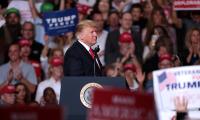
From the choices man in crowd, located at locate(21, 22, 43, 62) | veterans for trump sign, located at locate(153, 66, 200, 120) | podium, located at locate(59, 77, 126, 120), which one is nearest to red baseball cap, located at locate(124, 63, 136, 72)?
man in crowd, located at locate(21, 22, 43, 62)

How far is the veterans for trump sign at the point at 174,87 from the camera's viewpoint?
22.3ft

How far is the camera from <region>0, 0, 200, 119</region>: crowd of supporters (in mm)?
11664

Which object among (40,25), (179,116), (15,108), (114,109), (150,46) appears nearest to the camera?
(15,108)

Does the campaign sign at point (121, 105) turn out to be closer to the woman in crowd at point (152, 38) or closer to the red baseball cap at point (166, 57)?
the red baseball cap at point (166, 57)

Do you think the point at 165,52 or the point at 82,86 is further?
the point at 165,52

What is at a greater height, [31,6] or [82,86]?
[31,6]

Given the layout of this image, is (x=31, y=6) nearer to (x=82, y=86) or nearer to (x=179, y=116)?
(x=82, y=86)

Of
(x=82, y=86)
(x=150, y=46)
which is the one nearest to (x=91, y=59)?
(x=82, y=86)

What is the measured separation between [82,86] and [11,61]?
4.29 meters

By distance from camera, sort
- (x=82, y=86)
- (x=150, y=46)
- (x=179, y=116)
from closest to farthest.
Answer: (x=179, y=116) → (x=82, y=86) → (x=150, y=46)

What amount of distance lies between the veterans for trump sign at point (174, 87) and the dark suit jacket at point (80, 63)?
6.41 ft

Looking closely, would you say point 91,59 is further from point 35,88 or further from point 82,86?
point 35,88

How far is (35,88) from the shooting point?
12.0 meters

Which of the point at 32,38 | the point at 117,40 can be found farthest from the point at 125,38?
the point at 32,38
